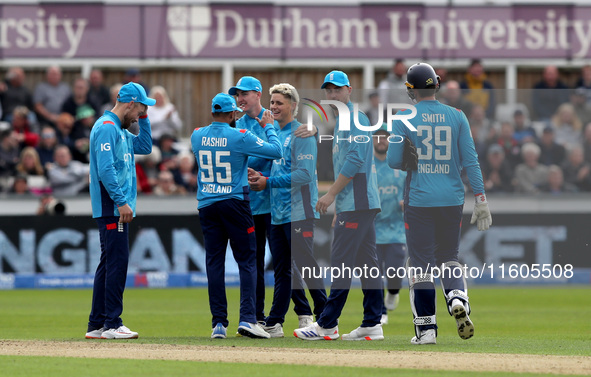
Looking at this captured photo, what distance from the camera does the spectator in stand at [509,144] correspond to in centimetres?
2020

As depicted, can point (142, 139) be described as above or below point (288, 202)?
above

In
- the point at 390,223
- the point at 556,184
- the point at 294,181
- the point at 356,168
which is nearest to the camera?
the point at 356,168

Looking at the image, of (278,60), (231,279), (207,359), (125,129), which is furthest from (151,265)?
(207,359)

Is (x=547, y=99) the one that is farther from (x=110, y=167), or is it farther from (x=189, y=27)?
(x=110, y=167)

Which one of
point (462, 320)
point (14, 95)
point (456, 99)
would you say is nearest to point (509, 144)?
point (456, 99)

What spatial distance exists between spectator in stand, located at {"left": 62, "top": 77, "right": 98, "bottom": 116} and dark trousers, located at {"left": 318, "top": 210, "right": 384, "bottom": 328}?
12.7m

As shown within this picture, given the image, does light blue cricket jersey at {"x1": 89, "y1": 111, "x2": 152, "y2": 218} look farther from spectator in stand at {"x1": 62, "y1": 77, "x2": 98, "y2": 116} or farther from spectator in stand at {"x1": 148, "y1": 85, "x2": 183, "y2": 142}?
spectator in stand at {"x1": 148, "y1": 85, "x2": 183, "y2": 142}

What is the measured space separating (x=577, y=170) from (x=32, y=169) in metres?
10.4

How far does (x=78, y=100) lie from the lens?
72.4 feet

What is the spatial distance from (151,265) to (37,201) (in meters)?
2.55

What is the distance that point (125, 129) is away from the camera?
1075cm

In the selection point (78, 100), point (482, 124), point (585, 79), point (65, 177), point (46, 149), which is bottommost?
point (65, 177)

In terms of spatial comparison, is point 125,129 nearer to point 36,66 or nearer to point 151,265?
point 151,265

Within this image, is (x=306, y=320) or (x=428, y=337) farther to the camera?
(x=306, y=320)
